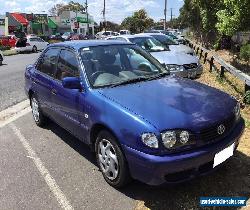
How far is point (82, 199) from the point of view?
4422 mm

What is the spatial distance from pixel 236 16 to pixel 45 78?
873 centimetres

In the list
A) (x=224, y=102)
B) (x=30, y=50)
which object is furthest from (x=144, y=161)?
(x=30, y=50)

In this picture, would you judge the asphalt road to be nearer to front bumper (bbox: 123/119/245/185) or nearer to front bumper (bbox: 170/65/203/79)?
front bumper (bbox: 170/65/203/79)

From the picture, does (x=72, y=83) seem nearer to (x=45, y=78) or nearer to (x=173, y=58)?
(x=45, y=78)

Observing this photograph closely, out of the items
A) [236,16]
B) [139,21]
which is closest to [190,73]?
[236,16]

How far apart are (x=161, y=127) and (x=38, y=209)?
171 centimetres

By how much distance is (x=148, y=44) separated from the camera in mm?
12281

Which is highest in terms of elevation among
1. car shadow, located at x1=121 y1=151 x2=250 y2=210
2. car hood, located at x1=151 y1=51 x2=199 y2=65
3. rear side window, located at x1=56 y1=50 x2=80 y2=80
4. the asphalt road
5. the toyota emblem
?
rear side window, located at x1=56 y1=50 x2=80 y2=80

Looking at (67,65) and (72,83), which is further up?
(67,65)

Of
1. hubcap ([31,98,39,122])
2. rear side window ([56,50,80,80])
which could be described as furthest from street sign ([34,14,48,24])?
rear side window ([56,50,80,80])

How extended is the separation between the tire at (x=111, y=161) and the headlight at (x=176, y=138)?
60 centimetres

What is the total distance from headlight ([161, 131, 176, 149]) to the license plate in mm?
582

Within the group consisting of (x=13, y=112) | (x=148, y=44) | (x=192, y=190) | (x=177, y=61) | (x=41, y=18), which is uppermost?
(x=148, y=44)

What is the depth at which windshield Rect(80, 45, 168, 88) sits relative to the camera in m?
5.15
